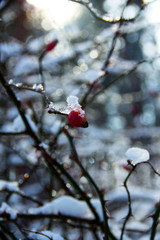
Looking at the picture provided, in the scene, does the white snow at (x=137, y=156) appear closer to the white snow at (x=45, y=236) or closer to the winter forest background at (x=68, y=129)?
the winter forest background at (x=68, y=129)

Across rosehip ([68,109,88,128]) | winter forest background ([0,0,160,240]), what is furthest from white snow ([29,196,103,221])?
rosehip ([68,109,88,128])

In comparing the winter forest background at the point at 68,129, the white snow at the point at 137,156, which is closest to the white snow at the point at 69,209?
the winter forest background at the point at 68,129

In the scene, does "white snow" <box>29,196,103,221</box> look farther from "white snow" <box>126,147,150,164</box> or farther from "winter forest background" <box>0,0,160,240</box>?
"white snow" <box>126,147,150,164</box>

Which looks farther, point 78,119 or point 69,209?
point 69,209

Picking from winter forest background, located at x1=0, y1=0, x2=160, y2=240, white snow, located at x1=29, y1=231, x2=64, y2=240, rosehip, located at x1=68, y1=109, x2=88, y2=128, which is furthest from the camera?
winter forest background, located at x1=0, y1=0, x2=160, y2=240

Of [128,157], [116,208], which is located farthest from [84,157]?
[128,157]

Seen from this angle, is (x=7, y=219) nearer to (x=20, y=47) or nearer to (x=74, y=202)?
(x=74, y=202)

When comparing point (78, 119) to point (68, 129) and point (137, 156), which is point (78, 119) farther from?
point (68, 129)

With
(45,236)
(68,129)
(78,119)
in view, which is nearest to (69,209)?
(45,236)

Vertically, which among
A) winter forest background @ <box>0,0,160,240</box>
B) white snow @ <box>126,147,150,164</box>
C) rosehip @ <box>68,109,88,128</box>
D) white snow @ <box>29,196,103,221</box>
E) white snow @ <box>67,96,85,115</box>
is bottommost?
white snow @ <box>29,196,103,221</box>
